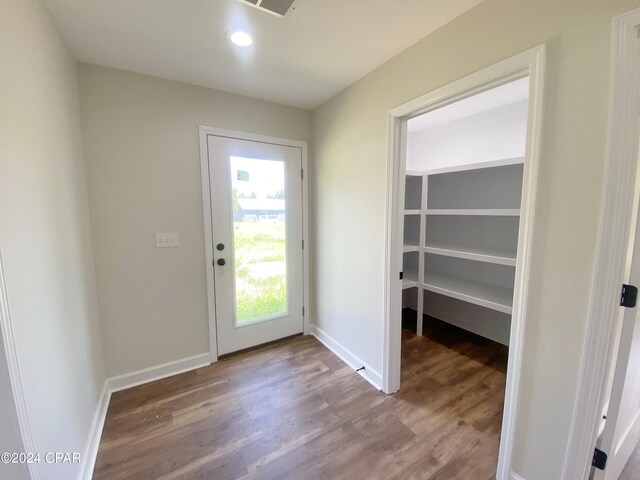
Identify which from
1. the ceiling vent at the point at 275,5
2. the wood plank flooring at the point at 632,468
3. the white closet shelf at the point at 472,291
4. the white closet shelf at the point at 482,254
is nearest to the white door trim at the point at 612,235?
the wood plank flooring at the point at 632,468

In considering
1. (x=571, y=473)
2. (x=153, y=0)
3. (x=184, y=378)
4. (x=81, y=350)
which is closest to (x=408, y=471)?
(x=571, y=473)

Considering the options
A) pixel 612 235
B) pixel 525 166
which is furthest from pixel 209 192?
pixel 612 235

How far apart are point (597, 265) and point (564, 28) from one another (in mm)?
959

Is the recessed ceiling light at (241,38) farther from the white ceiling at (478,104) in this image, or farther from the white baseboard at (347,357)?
the white baseboard at (347,357)

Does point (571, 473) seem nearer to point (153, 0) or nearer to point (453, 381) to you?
point (453, 381)

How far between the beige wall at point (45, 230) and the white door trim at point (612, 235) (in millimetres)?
2097

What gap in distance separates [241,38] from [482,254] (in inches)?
98.4

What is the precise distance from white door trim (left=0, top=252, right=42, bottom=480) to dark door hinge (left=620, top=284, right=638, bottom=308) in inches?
84.6

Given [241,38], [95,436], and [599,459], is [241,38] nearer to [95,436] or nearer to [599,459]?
[95,436]

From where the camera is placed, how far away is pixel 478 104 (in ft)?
8.64

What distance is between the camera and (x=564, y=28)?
3.52 feet

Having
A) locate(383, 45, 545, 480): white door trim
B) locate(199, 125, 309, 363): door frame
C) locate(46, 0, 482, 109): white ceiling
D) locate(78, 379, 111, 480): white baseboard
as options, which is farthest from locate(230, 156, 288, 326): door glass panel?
locate(383, 45, 545, 480): white door trim

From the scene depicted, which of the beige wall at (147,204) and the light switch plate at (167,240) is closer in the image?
the beige wall at (147,204)

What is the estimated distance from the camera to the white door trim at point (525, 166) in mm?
1157
